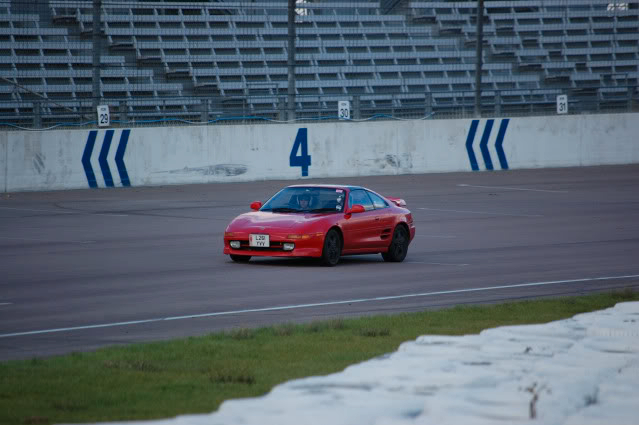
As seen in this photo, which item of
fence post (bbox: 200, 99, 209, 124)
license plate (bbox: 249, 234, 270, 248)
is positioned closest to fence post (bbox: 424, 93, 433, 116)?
fence post (bbox: 200, 99, 209, 124)

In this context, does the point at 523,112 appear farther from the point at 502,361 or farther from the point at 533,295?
the point at 502,361

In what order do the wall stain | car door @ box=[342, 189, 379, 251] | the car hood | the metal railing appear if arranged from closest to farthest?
the car hood → car door @ box=[342, 189, 379, 251] → the metal railing → the wall stain

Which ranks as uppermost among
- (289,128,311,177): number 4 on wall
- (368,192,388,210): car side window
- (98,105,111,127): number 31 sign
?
(98,105,111,127): number 31 sign

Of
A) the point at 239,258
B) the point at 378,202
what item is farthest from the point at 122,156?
the point at 239,258

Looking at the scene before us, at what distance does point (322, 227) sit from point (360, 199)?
1474 millimetres

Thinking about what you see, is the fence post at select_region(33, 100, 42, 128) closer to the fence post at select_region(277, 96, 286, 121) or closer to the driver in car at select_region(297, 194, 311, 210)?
the fence post at select_region(277, 96, 286, 121)

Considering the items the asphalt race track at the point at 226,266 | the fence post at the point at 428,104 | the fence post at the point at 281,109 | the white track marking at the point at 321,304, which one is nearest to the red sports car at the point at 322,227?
the asphalt race track at the point at 226,266

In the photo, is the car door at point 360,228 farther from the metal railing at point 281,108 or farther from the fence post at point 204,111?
the fence post at point 204,111

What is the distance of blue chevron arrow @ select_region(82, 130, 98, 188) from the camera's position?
96.2 ft

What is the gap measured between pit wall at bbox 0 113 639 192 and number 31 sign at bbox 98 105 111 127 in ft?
1.01

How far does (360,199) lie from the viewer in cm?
1742

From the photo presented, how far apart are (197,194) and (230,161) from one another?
3348 millimetres

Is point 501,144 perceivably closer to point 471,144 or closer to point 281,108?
point 471,144

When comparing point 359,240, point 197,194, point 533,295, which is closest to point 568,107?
point 197,194
